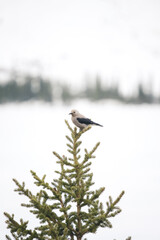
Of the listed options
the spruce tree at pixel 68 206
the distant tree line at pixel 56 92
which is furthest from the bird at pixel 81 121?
the distant tree line at pixel 56 92

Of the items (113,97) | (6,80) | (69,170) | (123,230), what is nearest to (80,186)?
(69,170)

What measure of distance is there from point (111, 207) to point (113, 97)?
14976cm

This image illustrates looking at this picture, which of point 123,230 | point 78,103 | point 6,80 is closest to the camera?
point 78,103

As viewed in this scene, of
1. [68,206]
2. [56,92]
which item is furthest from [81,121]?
[56,92]

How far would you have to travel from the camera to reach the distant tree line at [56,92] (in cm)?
14385

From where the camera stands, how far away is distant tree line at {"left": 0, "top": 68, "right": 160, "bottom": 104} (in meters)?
144

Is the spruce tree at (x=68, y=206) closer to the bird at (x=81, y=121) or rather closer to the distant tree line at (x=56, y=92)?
the bird at (x=81, y=121)

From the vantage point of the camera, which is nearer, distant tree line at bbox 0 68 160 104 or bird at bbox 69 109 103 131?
bird at bbox 69 109 103 131

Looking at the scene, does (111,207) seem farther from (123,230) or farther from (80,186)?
(123,230)

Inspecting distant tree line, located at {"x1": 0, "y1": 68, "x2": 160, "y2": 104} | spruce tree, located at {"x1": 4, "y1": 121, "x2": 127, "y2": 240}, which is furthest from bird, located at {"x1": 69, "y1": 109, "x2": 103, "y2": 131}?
distant tree line, located at {"x1": 0, "y1": 68, "x2": 160, "y2": 104}

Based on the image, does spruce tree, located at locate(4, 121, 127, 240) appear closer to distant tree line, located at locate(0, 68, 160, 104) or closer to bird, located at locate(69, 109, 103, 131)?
bird, located at locate(69, 109, 103, 131)

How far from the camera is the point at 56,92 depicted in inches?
5507

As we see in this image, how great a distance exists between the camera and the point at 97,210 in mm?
8336

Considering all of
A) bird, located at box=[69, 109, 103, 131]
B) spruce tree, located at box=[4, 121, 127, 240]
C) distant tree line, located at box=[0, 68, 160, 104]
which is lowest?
distant tree line, located at box=[0, 68, 160, 104]
